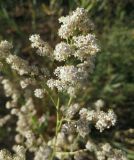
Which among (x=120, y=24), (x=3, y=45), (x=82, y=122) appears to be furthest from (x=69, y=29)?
(x=120, y=24)

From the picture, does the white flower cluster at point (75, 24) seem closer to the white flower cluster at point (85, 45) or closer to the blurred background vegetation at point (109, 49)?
the white flower cluster at point (85, 45)

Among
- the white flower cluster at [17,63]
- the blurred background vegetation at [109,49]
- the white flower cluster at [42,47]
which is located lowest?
the white flower cluster at [17,63]

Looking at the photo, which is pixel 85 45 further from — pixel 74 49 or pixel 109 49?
pixel 109 49

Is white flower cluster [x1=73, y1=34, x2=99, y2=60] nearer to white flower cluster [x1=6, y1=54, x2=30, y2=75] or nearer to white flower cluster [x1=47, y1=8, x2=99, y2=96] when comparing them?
white flower cluster [x1=47, y1=8, x2=99, y2=96]

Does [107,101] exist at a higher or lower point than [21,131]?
higher

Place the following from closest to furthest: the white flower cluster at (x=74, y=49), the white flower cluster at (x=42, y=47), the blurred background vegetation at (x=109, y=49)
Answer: the white flower cluster at (x=74, y=49) → the white flower cluster at (x=42, y=47) → the blurred background vegetation at (x=109, y=49)

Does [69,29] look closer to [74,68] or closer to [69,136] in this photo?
[74,68]

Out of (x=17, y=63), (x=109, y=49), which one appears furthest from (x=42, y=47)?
(x=109, y=49)

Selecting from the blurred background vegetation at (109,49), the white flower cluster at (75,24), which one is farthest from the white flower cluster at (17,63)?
the blurred background vegetation at (109,49)
